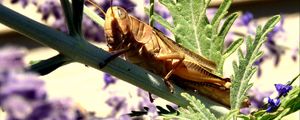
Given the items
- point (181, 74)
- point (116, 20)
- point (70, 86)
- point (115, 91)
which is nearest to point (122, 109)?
point (115, 91)

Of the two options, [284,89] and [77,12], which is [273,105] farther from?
[77,12]

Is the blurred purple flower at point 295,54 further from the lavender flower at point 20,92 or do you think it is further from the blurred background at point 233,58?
the lavender flower at point 20,92

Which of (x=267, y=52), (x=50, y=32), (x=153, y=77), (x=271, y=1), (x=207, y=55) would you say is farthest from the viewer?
(x=271, y=1)

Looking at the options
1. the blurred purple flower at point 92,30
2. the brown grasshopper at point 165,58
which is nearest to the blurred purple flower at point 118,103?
the blurred purple flower at point 92,30

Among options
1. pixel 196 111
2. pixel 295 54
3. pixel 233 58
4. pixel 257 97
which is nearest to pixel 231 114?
pixel 196 111

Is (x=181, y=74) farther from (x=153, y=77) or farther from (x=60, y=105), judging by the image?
(x=60, y=105)

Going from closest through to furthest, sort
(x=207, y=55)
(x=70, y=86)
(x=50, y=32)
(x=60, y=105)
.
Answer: (x=60, y=105), (x=50, y=32), (x=207, y=55), (x=70, y=86)

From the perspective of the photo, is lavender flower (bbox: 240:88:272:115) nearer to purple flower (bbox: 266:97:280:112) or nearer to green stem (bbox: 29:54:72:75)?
purple flower (bbox: 266:97:280:112)

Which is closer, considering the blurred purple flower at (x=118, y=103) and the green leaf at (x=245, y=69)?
the green leaf at (x=245, y=69)
